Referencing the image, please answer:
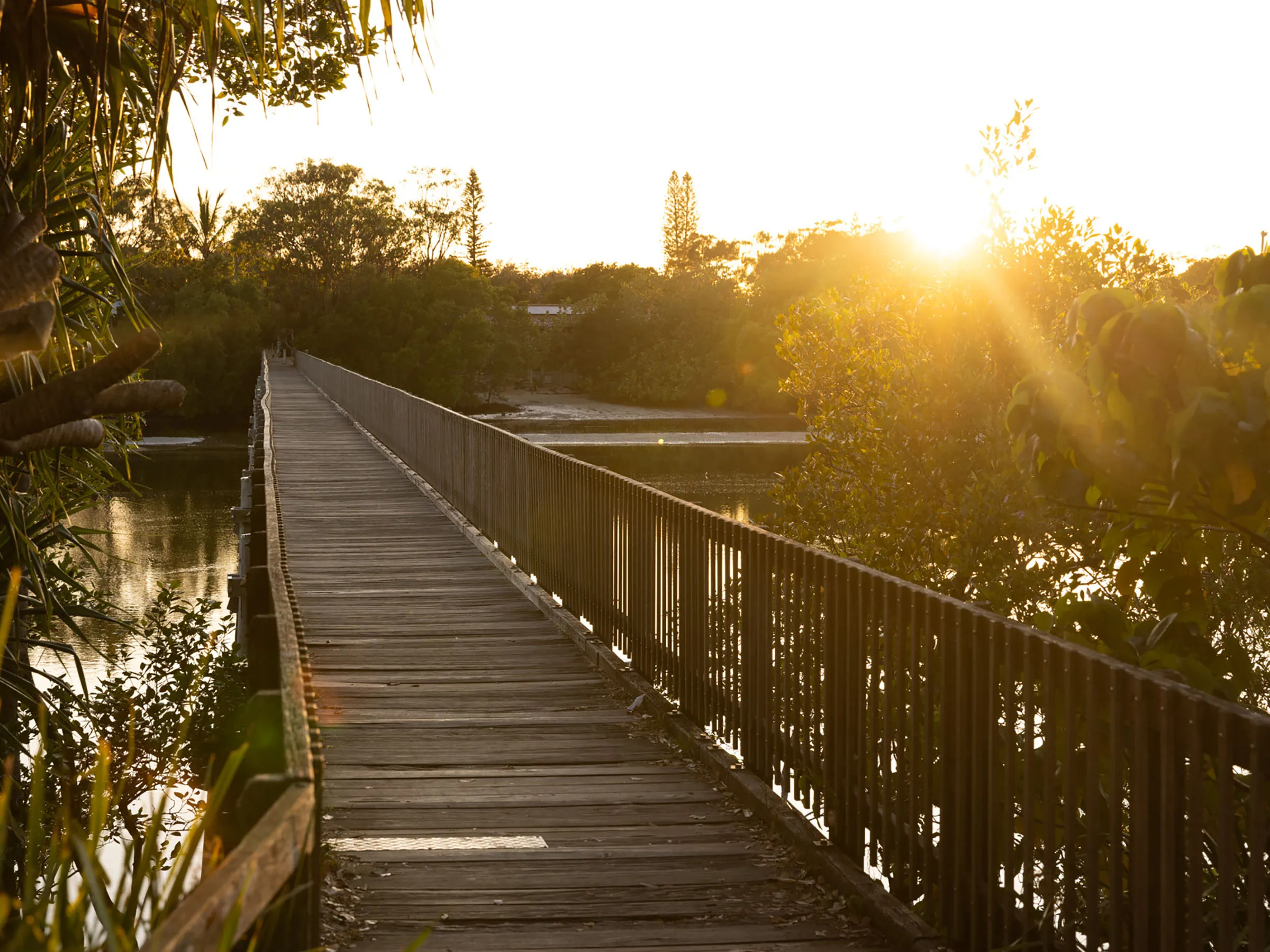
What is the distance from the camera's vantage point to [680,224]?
383 feet

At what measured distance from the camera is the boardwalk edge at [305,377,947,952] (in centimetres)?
385

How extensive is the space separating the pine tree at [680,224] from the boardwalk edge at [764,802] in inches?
4210

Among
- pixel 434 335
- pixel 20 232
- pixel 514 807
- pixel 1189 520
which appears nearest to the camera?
pixel 20 232

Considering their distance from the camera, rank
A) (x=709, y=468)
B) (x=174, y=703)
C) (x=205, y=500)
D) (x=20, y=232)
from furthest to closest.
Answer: (x=709, y=468) → (x=205, y=500) → (x=174, y=703) → (x=20, y=232)

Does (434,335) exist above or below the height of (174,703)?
above

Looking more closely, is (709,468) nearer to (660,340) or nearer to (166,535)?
(166,535)

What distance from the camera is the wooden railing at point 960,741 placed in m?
2.76

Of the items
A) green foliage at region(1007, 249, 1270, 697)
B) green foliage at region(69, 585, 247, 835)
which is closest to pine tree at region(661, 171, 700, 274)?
green foliage at region(69, 585, 247, 835)

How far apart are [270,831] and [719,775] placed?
13.0 ft

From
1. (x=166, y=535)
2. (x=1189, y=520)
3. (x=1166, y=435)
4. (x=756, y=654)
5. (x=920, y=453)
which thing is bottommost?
(x=166, y=535)

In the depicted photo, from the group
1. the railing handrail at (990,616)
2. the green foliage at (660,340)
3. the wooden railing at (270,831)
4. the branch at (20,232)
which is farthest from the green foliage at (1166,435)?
the green foliage at (660,340)

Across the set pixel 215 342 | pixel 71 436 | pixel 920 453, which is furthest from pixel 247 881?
pixel 215 342

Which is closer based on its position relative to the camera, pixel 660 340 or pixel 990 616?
pixel 990 616

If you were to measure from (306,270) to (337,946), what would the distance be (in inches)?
3379
